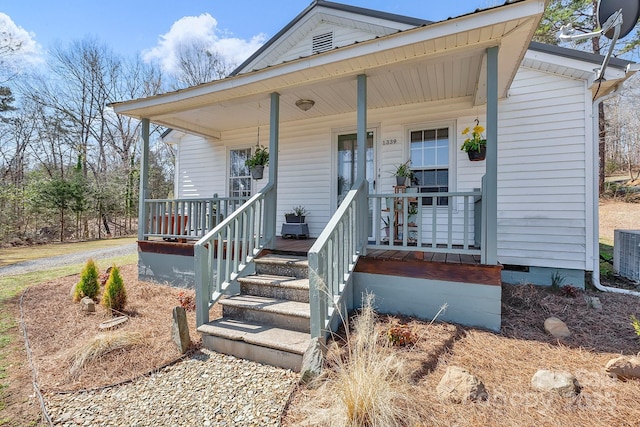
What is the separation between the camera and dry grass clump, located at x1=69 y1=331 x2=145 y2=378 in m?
2.63

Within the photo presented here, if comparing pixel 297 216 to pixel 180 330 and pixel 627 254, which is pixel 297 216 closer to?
pixel 180 330

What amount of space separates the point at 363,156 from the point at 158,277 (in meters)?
4.06

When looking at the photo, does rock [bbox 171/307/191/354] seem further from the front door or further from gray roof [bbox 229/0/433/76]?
gray roof [bbox 229/0/433/76]

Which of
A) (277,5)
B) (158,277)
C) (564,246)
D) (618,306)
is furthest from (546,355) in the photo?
(277,5)

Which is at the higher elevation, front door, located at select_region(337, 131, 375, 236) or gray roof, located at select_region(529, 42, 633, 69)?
gray roof, located at select_region(529, 42, 633, 69)

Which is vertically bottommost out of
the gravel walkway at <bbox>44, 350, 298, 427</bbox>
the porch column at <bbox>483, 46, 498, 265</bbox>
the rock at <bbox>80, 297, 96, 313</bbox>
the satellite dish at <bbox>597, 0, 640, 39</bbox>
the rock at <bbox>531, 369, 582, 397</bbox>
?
the gravel walkway at <bbox>44, 350, 298, 427</bbox>

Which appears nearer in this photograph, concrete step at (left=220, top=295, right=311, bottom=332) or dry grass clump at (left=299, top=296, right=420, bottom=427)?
dry grass clump at (left=299, top=296, right=420, bottom=427)

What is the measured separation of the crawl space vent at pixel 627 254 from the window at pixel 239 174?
6928 mm

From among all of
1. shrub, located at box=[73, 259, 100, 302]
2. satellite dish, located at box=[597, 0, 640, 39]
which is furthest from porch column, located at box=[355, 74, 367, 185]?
shrub, located at box=[73, 259, 100, 302]

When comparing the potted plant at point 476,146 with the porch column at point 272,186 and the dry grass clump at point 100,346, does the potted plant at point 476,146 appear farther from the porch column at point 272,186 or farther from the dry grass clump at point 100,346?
the dry grass clump at point 100,346

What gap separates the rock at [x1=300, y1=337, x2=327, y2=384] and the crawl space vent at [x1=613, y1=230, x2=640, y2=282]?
5.32 m

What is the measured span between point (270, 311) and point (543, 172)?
14.3ft

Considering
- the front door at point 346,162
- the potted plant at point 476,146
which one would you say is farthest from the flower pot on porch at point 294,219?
the potted plant at point 476,146

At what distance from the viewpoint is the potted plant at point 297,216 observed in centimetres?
599
